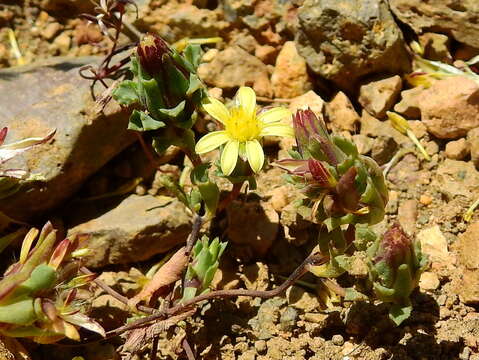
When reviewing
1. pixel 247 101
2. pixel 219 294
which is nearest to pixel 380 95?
pixel 247 101

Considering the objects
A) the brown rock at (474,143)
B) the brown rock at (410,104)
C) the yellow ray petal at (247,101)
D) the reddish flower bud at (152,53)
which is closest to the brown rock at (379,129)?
the brown rock at (410,104)

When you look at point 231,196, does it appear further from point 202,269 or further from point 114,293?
point 114,293

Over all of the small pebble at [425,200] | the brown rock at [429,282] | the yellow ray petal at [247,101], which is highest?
the yellow ray petal at [247,101]

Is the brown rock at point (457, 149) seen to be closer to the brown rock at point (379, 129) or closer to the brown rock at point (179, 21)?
the brown rock at point (379, 129)

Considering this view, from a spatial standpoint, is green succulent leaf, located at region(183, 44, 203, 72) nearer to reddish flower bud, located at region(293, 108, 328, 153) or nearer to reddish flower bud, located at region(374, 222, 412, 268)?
reddish flower bud, located at region(293, 108, 328, 153)

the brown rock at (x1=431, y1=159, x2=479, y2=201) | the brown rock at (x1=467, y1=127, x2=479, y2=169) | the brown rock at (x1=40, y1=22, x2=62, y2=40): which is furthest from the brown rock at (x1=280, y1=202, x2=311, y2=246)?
the brown rock at (x1=40, y1=22, x2=62, y2=40)
